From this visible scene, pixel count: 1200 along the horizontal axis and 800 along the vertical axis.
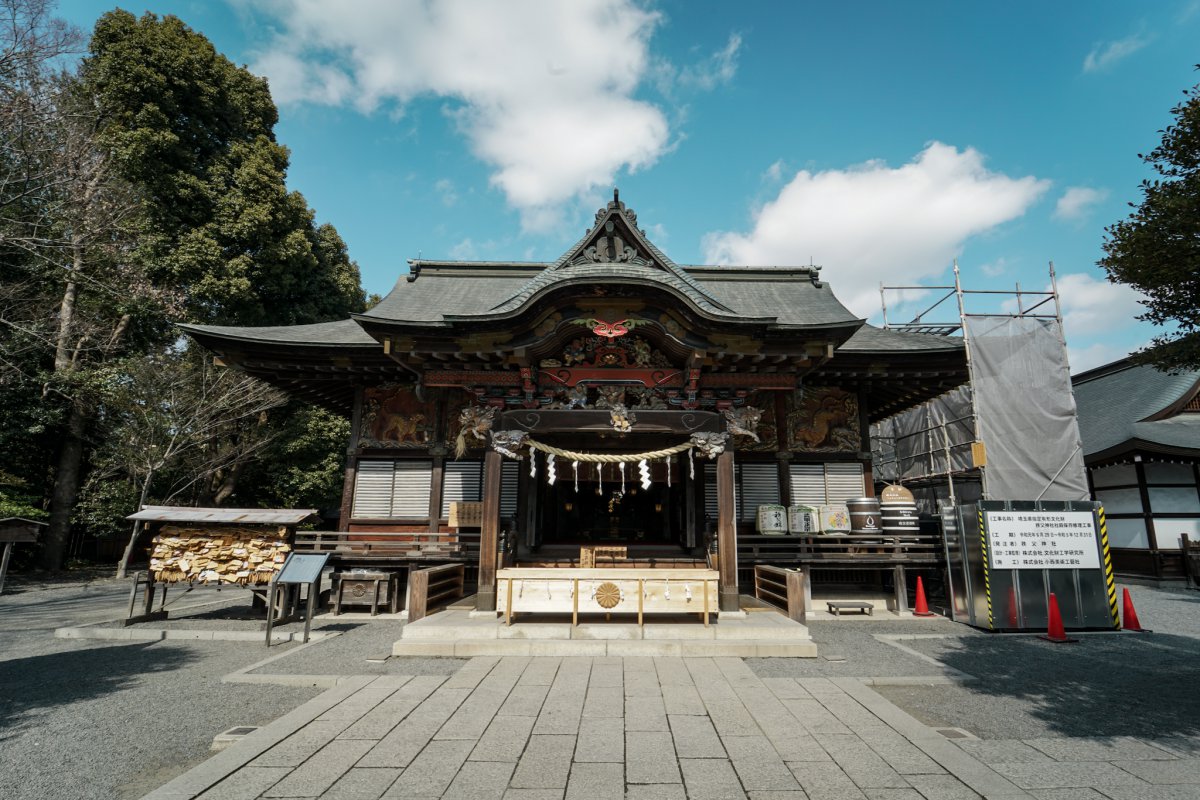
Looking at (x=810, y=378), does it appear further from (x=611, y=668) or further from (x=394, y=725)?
(x=394, y=725)

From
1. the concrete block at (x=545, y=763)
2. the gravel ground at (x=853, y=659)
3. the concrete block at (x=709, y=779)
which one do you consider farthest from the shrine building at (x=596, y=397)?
the concrete block at (x=709, y=779)

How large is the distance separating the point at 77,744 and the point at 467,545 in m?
6.76

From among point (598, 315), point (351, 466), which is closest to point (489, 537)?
point (598, 315)

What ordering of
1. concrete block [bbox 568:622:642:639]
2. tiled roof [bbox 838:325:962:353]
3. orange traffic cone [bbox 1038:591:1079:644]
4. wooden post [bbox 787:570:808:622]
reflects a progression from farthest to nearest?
tiled roof [bbox 838:325:962:353] < wooden post [bbox 787:570:808:622] < orange traffic cone [bbox 1038:591:1079:644] < concrete block [bbox 568:622:642:639]

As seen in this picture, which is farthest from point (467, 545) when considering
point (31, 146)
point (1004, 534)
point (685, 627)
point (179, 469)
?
point (179, 469)

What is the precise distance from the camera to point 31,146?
12164 mm

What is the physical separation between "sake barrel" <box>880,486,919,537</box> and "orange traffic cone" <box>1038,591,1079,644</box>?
2.63 m

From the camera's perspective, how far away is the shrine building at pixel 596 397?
9.38 m

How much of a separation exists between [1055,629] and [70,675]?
1504 centimetres

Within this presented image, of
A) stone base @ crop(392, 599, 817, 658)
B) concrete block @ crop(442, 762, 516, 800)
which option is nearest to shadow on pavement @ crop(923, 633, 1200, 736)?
stone base @ crop(392, 599, 817, 658)

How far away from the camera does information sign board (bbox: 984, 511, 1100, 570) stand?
976 centimetres

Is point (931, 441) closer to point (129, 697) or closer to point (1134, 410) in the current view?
point (1134, 410)

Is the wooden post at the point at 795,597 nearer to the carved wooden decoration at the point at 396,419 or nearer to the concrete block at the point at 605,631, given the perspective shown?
the concrete block at the point at 605,631

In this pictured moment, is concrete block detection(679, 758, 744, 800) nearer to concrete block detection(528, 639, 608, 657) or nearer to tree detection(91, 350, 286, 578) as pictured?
concrete block detection(528, 639, 608, 657)
